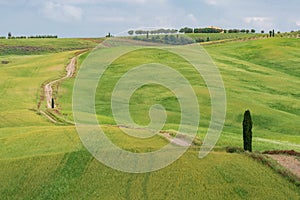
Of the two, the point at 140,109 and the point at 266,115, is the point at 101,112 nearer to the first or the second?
the point at 140,109

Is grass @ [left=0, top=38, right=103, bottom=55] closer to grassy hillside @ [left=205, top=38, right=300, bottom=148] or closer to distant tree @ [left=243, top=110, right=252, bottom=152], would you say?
grassy hillside @ [left=205, top=38, right=300, bottom=148]

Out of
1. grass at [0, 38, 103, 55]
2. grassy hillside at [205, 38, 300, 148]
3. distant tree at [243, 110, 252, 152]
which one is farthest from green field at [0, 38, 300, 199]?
grass at [0, 38, 103, 55]

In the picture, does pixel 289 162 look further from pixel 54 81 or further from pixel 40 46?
pixel 40 46

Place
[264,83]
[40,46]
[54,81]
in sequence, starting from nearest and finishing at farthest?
[264,83]
[54,81]
[40,46]

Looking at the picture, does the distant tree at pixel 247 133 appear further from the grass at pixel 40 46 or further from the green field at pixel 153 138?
the grass at pixel 40 46

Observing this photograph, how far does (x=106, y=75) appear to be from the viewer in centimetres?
7856

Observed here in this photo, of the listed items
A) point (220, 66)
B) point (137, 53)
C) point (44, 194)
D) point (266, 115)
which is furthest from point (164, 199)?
point (137, 53)

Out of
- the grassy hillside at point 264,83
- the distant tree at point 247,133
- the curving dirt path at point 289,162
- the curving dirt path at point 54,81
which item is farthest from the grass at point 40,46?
the curving dirt path at point 289,162

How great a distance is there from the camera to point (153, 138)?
29953 mm

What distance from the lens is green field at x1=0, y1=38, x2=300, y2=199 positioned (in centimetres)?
2298

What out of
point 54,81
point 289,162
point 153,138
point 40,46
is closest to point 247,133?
point 289,162

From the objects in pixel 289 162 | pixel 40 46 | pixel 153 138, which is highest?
pixel 40 46

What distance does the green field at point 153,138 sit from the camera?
2298 cm

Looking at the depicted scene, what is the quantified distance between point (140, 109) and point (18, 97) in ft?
57.7
